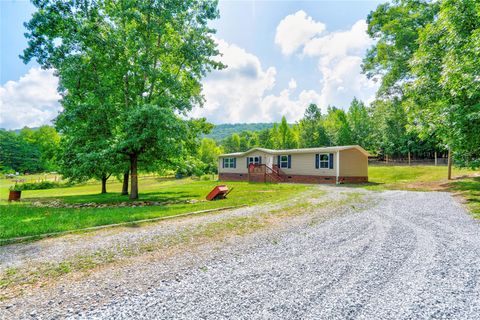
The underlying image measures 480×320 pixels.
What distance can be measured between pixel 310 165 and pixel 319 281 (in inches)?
744

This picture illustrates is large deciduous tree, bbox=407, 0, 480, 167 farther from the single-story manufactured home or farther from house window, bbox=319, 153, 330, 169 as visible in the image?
house window, bbox=319, 153, 330, 169

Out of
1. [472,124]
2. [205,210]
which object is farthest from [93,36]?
[472,124]

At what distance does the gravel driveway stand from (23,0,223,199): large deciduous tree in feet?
25.2

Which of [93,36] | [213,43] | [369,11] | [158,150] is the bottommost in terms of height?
[158,150]

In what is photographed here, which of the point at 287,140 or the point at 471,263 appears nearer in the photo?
the point at 471,263

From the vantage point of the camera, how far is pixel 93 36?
37.5ft

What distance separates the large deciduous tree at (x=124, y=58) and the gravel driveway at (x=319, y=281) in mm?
7691

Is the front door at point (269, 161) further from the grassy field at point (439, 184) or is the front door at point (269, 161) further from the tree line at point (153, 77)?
the tree line at point (153, 77)

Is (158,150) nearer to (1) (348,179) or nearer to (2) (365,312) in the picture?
(2) (365,312)

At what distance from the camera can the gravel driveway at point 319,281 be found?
2809 millimetres

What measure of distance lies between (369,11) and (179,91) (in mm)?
18432

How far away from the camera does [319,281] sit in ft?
11.5

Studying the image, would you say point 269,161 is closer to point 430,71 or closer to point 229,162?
point 229,162

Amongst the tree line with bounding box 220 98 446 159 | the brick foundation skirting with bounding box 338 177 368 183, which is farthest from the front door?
the tree line with bounding box 220 98 446 159
